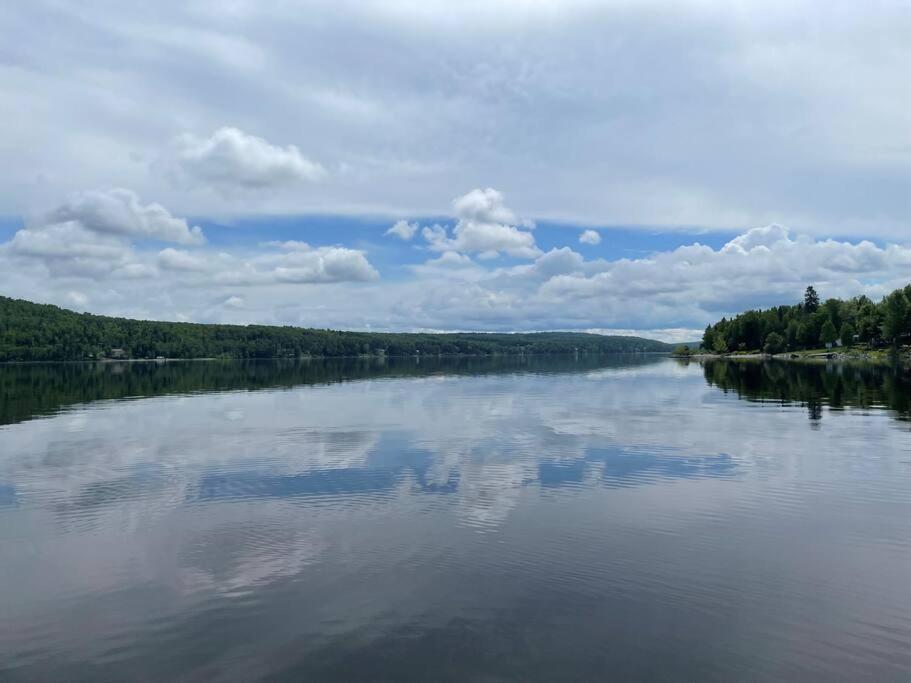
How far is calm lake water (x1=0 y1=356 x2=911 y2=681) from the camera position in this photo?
15.1 m

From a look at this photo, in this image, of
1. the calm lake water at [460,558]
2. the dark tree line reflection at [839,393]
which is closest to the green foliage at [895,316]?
the dark tree line reflection at [839,393]

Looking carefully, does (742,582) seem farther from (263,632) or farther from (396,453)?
(396,453)

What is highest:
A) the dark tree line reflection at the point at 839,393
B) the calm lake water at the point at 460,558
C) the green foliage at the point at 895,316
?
the green foliage at the point at 895,316

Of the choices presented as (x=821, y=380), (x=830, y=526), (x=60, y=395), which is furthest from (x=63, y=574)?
(x=821, y=380)

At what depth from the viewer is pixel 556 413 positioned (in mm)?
66000

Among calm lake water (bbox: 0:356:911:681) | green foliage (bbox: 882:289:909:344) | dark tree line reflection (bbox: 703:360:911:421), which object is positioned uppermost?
green foliage (bbox: 882:289:909:344)

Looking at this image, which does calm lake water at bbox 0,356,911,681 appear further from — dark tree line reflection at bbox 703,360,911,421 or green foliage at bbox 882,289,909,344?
green foliage at bbox 882,289,909,344

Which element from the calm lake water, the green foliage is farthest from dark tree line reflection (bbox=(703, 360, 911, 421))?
the green foliage

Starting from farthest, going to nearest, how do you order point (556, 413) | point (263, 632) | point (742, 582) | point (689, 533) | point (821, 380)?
point (821, 380) → point (556, 413) → point (689, 533) → point (742, 582) → point (263, 632)

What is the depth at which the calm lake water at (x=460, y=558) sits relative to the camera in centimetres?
1513

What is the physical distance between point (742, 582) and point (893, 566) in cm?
544

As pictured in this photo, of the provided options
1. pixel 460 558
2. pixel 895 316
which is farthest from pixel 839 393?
pixel 895 316

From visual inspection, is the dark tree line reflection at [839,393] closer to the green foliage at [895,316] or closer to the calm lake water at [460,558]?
the calm lake water at [460,558]

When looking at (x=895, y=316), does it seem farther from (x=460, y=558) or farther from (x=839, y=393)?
(x=460, y=558)
